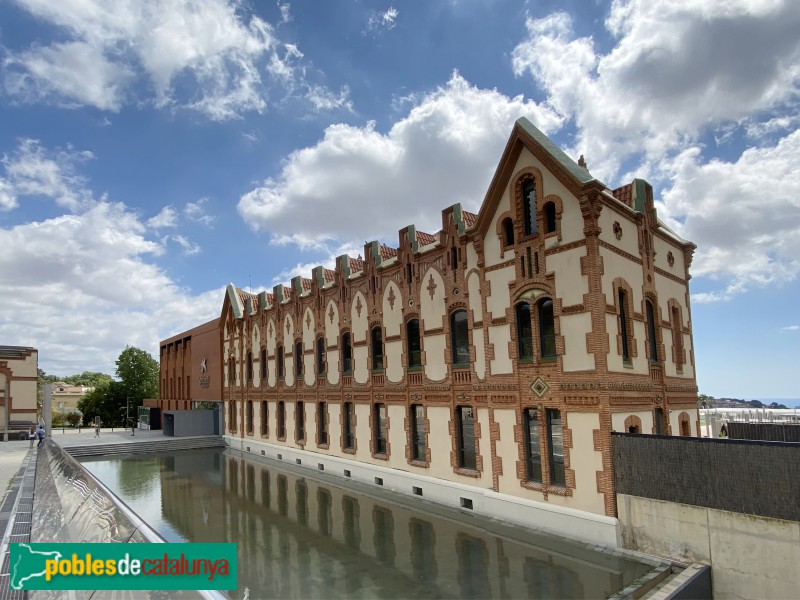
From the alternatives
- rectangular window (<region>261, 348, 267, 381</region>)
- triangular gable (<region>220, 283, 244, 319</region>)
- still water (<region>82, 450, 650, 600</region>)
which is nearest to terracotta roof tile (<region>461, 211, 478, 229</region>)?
still water (<region>82, 450, 650, 600</region>)

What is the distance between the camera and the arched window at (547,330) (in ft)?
55.0

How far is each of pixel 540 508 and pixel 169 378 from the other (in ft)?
164

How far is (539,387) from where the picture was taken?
55.2 ft

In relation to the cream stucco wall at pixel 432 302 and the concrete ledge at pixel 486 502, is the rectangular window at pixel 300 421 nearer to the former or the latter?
the concrete ledge at pixel 486 502

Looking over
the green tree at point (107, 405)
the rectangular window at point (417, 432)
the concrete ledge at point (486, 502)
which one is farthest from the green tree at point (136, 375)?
the rectangular window at point (417, 432)

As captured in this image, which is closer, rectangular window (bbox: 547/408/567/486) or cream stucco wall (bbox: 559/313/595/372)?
cream stucco wall (bbox: 559/313/595/372)

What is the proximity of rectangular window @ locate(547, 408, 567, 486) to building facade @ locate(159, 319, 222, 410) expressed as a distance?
3390 cm

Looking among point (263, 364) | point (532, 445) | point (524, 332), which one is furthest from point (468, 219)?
point (263, 364)

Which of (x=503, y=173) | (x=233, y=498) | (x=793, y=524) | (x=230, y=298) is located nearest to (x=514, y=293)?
(x=503, y=173)

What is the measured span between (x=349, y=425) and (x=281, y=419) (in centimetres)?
871

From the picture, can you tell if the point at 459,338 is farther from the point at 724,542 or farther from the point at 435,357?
the point at 724,542

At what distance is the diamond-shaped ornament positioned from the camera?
16625 mm

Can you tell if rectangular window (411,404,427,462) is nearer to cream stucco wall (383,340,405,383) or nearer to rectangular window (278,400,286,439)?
cream stucco wall (383,340,405,383)

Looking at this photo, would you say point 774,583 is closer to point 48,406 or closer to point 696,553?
point 696,553
